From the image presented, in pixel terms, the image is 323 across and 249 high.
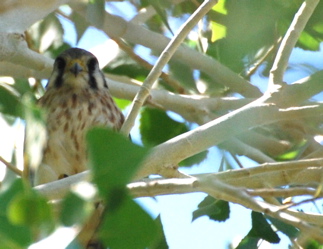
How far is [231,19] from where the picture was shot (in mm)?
3037

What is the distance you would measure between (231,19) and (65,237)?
2107 mm

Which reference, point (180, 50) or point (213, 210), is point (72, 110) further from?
point (213, 210)

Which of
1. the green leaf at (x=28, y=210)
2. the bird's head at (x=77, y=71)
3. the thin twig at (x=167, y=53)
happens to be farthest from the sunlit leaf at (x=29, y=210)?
the bird's head at (x=77, y=71)

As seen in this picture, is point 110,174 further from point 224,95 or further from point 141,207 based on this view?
point 224,95

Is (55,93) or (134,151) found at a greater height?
(134,151)

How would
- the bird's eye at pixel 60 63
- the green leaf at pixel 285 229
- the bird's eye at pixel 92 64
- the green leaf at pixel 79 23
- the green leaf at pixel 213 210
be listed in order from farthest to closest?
the bird's eye at pixel 92 64 < the bird's eye at pixel 60 63 < the green leaf at pixel 79 23 < the green leaf at pixel 213 210 < the green leaf at pixel 285 229

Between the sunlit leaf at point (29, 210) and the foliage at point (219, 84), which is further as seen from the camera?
the foliage at point (219, 84)

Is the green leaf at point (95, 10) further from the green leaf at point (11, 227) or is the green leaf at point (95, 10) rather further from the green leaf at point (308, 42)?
the green leaf at point (11, 227)

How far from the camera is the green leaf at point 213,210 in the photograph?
2.82m

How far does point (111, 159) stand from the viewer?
1.02m

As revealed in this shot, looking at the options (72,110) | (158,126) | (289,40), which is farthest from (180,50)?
(289,40)

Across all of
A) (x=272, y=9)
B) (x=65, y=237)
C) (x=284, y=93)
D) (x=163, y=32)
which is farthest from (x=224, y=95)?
(x=65, y=237)

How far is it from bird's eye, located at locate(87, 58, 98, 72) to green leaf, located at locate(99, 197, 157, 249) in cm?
296

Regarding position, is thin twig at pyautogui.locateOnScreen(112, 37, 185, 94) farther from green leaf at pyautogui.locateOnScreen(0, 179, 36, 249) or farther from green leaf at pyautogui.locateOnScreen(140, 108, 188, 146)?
green leaf at pyautogui.locateOnScreen(0, 179, 36, 249)
